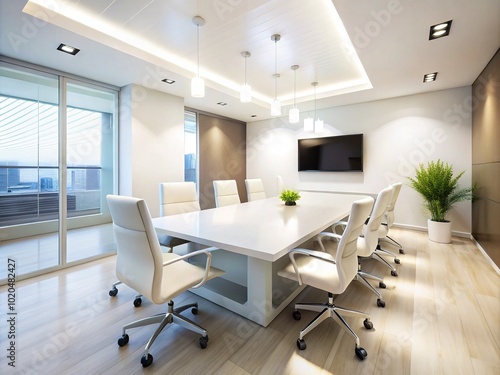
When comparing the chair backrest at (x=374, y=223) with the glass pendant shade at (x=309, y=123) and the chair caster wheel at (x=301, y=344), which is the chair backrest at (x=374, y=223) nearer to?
the chair caster wheel at (x=301, y=344)

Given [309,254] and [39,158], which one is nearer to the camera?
[309,254]

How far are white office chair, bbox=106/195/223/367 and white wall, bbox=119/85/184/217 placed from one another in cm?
244

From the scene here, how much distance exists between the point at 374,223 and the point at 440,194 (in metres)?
2.80

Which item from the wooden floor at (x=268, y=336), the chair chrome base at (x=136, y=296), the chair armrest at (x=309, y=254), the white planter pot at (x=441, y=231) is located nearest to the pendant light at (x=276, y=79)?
the chair armrest at (x=309, y=254)

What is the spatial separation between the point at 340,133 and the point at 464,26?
3053 millimetres

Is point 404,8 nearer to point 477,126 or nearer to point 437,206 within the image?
point 477,126

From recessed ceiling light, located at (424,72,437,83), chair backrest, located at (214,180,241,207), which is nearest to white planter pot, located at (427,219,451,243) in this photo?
recessed ceiling light, located at (424,72,437,83)

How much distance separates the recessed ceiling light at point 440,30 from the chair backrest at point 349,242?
2.06 meters

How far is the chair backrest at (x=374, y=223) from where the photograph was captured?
1.87 meters

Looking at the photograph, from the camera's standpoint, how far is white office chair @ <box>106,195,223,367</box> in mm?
1316

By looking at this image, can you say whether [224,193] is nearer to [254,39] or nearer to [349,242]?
[254,39]

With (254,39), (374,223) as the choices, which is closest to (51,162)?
(254,39)

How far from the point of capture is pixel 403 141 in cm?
461

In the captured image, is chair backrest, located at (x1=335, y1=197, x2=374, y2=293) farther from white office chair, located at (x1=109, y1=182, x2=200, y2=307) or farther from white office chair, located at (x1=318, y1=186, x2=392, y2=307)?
white office chair, located at (x1=109, y1=182, x2=200, y2=307)
